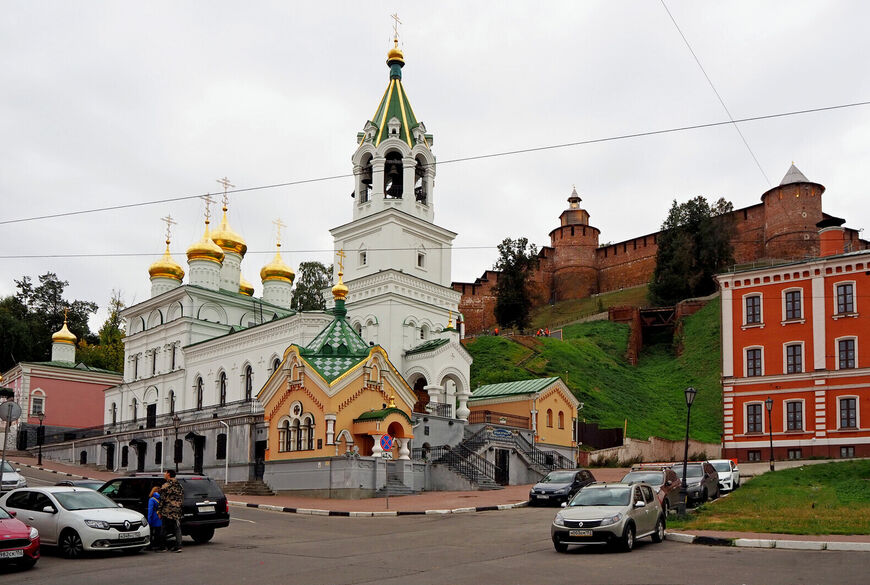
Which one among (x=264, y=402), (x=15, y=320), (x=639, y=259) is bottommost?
(x=264, y=402)

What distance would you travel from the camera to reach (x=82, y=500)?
1617 cm

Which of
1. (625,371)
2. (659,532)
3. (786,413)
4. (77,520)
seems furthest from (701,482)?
(625,371)

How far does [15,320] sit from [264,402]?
49.3 metres

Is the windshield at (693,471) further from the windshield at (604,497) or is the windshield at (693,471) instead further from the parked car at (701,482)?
the windshield at (604,497)

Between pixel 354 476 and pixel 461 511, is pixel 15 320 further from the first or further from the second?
pixel 461 511

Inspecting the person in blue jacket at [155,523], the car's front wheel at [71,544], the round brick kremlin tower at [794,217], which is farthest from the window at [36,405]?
the round brick kremlin tower at [794,217]

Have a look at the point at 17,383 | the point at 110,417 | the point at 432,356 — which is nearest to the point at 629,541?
the point at 432,356

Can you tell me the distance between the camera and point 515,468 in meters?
35.4

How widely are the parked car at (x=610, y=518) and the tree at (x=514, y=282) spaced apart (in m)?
55.5

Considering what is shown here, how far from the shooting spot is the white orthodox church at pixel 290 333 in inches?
1486

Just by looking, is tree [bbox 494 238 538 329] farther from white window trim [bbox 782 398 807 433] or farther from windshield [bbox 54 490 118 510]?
windshield [bbox 54 490 118 510]

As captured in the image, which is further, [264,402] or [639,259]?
[639,259]

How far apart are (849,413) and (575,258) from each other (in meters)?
64.7

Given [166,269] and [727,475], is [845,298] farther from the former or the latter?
[166,269]
